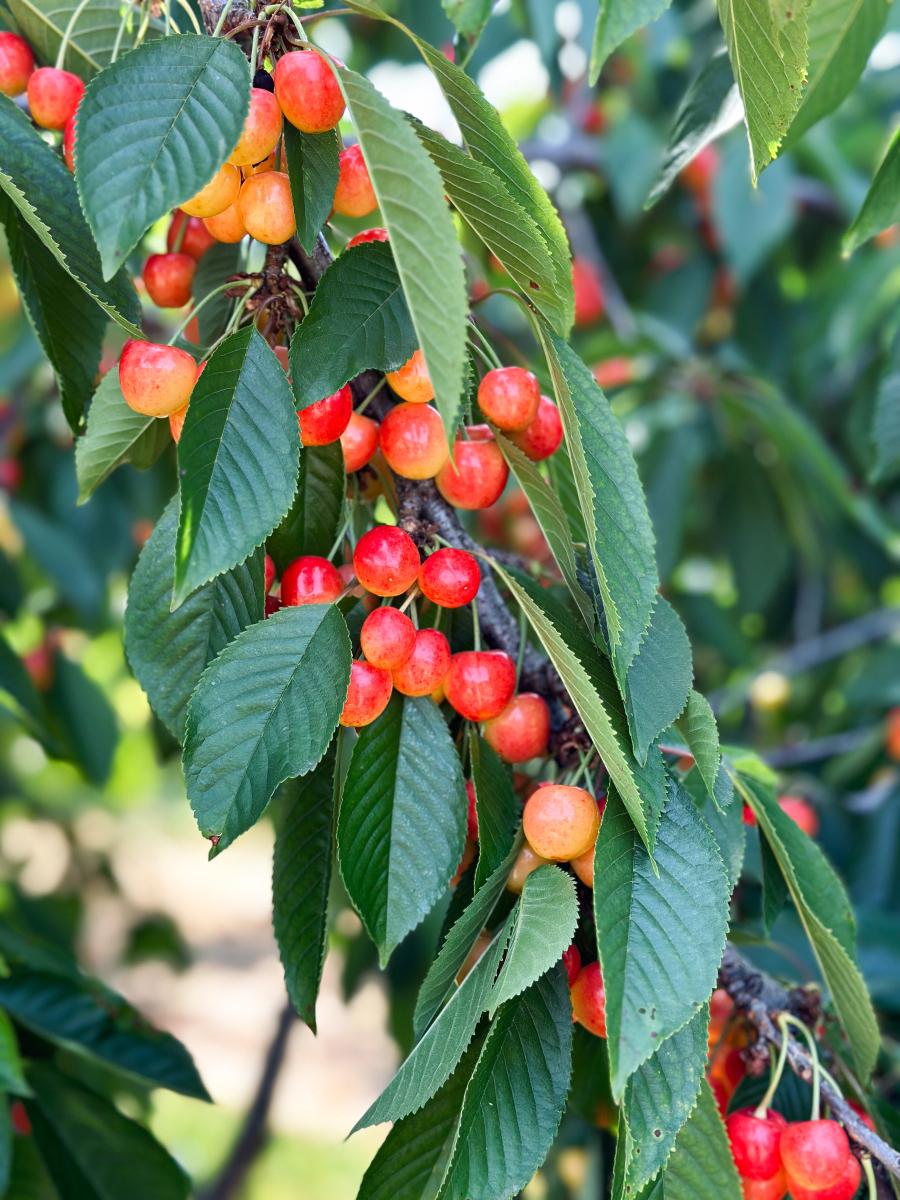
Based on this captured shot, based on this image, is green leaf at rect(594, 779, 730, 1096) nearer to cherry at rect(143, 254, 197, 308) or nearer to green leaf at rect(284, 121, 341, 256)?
green leaf at rect(284, 121, 341, 256)

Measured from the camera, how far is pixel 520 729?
657mm

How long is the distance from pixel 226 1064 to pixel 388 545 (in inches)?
142

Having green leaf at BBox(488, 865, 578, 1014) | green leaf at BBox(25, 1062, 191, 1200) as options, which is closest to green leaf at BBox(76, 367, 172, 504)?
green leaf at BBox(488, 865, 578, 1014)

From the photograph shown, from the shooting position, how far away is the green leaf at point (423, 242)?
43 cm

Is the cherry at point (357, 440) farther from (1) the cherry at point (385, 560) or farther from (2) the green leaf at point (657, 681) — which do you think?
(2) the green leaf at point (657, 681)

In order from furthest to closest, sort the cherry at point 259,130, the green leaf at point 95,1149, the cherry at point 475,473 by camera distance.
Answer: the green leaf at point 95,1149 → the cherry at point 475,473 → the cherry at point 259,130

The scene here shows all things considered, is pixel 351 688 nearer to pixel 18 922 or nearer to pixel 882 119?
pixel 18 922

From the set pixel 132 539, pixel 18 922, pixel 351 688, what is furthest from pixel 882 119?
pixel 18 922

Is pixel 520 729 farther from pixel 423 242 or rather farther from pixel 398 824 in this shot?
pixel 423 242

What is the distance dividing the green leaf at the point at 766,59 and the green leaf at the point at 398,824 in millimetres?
395

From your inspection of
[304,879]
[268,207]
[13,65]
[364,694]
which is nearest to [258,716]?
[364,694]

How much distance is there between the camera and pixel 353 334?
549mm

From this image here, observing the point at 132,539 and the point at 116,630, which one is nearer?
the point at 132,539

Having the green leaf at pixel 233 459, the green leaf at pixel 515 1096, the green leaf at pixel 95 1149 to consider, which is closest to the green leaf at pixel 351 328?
the green leaf at pixel 233 459
